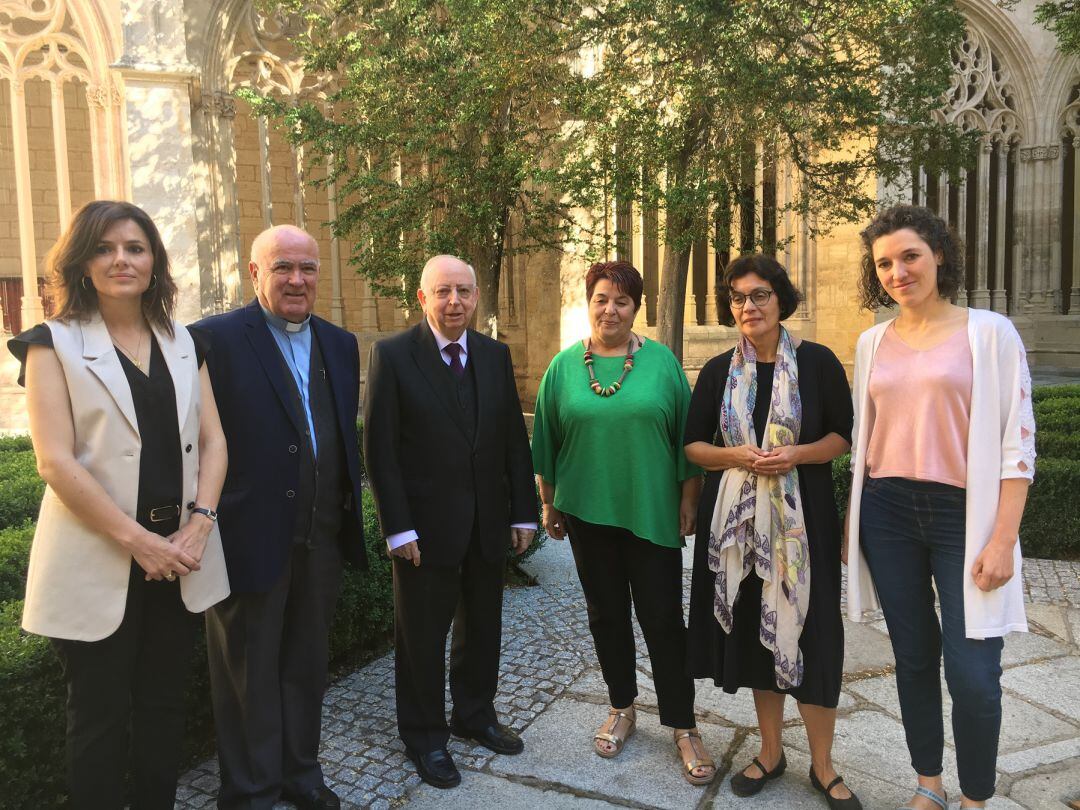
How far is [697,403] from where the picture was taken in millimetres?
2713

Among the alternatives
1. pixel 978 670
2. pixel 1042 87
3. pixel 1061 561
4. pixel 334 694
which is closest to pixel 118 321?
pixel 334 694

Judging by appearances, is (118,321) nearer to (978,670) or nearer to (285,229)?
(285,229)

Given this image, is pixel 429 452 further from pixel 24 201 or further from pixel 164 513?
pixel 24 201

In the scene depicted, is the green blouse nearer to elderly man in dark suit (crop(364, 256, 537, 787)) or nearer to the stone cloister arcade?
elderly man in dark suit (crop(364, 256, 537, 787))

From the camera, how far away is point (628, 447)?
2.76m

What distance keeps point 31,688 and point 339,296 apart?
37.1ft

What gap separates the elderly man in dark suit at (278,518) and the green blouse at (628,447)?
0.76m

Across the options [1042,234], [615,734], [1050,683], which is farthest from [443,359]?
[1042,234]

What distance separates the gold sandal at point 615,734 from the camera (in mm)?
2896

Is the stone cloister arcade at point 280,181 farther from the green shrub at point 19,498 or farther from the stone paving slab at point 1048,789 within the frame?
the stone paving slab at point 1048,789

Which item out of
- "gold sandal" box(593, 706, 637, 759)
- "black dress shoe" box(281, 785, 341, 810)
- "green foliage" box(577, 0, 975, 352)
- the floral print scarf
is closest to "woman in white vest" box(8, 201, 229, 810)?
"black dress shoe" box(281, 785, 341, 810)

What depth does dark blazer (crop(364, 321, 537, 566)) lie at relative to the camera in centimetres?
271

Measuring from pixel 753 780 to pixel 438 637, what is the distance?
1.17 metres

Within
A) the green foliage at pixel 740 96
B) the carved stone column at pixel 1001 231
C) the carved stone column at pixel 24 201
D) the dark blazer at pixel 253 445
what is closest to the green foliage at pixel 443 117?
the green foliage at pixel 740 96
